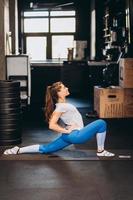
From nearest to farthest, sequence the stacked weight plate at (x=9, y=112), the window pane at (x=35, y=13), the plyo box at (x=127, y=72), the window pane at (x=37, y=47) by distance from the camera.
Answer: the stacked weight plate at (x=9, y=112)
the plyo box at (x=127, y=72)
the window pane at (x=37, y=47)
the window pane at (x=35, y=13)

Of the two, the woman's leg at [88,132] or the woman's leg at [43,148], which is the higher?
the woman's leg at [88,132]

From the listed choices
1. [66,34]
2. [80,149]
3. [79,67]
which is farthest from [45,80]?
[80,149]

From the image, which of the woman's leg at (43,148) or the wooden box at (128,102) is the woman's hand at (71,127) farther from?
the wooden box at (128,102)

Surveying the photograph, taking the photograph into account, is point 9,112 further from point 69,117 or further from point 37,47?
point 37,47

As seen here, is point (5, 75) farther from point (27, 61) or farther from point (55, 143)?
point (55, 143)

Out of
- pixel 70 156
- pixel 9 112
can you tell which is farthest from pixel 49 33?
pixel 70 156

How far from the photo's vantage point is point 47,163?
197 inches

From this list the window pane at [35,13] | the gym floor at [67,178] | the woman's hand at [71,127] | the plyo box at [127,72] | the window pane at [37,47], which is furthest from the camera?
the window pane at [35,13]

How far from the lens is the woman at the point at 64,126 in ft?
16.7

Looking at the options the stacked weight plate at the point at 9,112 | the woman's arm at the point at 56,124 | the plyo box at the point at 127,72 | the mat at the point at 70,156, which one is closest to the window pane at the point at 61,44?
the plyo box at the point at 127,72

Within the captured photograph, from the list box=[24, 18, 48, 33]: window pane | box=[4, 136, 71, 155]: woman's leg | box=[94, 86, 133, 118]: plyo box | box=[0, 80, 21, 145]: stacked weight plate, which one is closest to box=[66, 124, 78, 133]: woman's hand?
box=[4, 136, 71, 155]: woman's leg

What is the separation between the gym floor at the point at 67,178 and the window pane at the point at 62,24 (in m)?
9.97

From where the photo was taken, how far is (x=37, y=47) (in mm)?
15648

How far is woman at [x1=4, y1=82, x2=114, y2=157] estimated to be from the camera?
5.10 m
